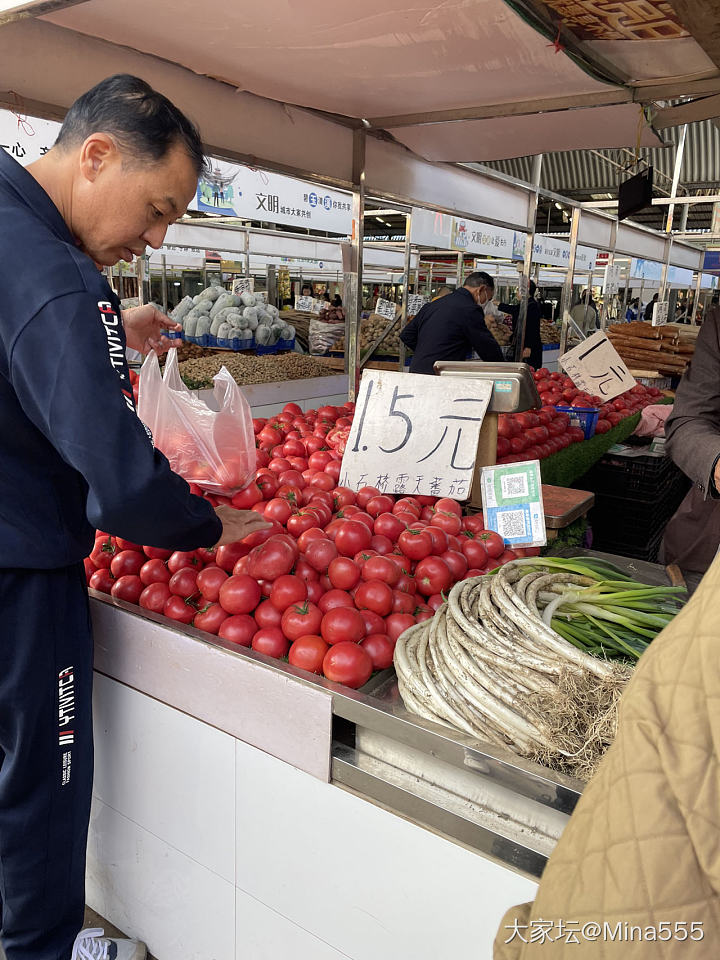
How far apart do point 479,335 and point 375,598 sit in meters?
4.38

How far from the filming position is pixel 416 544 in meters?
2.24

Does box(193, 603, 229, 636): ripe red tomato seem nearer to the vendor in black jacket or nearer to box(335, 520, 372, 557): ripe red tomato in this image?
box(335, 520, 372, 557): ripe red tomato

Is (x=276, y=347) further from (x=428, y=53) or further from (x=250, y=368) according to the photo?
(x=428, y=53)

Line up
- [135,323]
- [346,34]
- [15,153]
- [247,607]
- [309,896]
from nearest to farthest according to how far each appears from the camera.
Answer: [309,896] → [247,607] → [135,323] → [346,34] → [15,153]

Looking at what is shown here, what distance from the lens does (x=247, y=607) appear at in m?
2.01

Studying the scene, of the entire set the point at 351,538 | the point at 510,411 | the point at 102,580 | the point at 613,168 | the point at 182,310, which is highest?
the point at 613,168

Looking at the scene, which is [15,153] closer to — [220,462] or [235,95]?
[235,95]

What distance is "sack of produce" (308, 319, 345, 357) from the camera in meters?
9.32

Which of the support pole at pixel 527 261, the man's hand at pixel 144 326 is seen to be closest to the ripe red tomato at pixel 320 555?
the man's hand at pixel 144 326


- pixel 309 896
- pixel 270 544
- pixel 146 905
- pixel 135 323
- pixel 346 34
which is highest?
pixel 346 34

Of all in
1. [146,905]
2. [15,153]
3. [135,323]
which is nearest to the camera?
[146,905]

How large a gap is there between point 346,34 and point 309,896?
10.2ft

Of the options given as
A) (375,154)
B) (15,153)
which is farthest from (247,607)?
(375,154)

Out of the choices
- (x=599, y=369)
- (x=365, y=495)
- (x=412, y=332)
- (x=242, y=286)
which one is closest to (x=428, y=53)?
(x=365, y=495)
